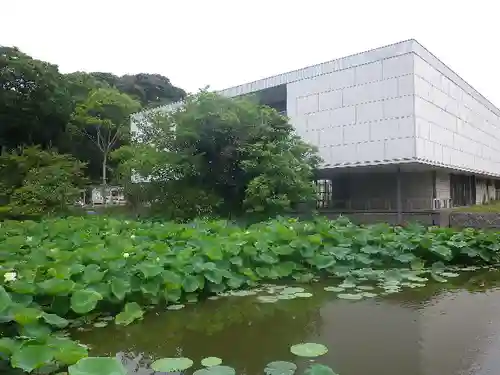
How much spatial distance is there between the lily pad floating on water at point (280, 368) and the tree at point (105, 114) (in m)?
23.0

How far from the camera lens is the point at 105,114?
2528 centimetres

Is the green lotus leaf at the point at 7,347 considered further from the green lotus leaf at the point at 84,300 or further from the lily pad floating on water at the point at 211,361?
the lily pad floating on water at the point at 211,361

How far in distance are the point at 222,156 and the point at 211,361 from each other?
11.4 metres

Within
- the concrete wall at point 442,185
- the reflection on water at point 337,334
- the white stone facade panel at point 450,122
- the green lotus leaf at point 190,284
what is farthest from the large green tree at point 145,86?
the reflection on water at point 337,334

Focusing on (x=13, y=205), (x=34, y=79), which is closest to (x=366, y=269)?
(x=13, y=205)

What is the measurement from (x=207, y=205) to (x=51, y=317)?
10.7 meters

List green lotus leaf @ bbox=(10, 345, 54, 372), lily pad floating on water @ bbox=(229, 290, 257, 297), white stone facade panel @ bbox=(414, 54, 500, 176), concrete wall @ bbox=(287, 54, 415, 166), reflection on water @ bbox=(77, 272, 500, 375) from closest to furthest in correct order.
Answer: green lotus leaf @ bbox=(10, 345, 54, 372) < reflection on water @ bbox=(77, 272, 500, 375) < lily pad floating on water @ bbox=(229, 290, 257, 297) < concrete wall @ bbox=(287, 54, 415, 166) < white stone facade panel @ bbox=(414, 54, 500, 176)

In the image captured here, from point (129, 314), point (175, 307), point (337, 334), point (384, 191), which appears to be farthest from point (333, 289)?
point (384, 191)

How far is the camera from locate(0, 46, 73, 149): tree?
74.6ft

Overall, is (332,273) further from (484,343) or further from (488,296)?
(484,343)

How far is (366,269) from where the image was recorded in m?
5.73

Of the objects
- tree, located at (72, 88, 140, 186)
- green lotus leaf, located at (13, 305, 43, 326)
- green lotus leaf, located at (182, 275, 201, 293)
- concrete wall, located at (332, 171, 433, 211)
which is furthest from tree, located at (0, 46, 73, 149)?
green lotus leaf, located at (13, 305, 43, 326)

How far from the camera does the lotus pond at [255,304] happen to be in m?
2.71

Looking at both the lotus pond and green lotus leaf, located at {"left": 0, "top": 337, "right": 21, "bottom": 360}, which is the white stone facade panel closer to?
the lotus pond
